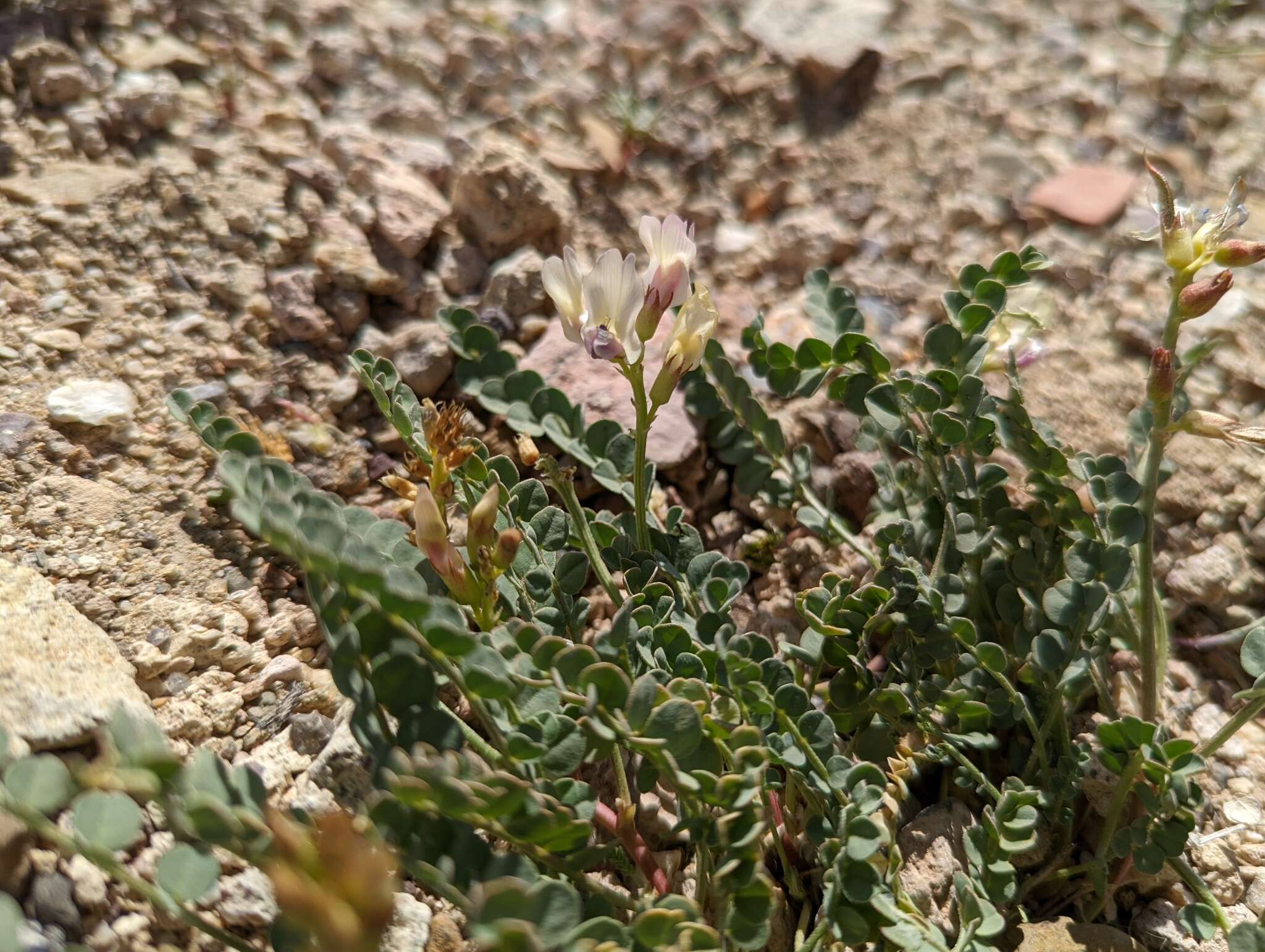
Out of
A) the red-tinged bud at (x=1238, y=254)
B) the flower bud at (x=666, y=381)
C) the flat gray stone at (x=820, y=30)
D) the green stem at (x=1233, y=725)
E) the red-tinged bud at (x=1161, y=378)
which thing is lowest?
the green stem at (x=1233, y=725)

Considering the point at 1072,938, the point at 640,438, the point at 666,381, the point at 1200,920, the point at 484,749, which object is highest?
the point at 666,381

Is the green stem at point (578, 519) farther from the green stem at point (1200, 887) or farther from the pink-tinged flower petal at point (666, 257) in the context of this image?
the green stem at point (1200, 887)

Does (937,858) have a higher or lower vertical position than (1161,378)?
lower

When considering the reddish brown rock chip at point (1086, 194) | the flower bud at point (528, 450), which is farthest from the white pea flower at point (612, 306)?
the reddish brown rock chip at point (1086, 194)

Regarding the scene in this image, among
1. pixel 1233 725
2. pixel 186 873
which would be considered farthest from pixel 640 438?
pixel 1233 725

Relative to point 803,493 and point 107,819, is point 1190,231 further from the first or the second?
point 107,819

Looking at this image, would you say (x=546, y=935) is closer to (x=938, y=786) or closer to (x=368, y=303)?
(x=938, y=786)

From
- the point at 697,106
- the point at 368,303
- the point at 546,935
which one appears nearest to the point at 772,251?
the point at 697,106
